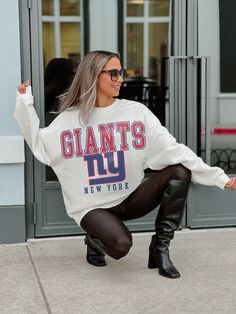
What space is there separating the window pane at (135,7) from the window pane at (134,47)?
0.09m

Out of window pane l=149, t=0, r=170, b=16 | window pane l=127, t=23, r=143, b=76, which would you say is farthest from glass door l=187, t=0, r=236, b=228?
window pane l=127, t=23, r=143, b=76

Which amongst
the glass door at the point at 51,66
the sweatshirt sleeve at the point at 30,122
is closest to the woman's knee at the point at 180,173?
the sweatshirt sleeve at the point at 30,122

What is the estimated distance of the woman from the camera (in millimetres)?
3980

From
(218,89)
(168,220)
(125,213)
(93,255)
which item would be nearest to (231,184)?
(168,220)

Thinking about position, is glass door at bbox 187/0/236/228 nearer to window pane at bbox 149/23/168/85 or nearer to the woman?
window pane at bbox 149/23/168/85

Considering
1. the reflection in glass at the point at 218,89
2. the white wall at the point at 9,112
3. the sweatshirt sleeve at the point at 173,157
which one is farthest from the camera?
the reflection in glass at the point at 218,89

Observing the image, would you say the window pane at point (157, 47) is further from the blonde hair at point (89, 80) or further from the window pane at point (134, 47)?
the blonde hair at point (89, 80)

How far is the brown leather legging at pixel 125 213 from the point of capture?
3.82 metres

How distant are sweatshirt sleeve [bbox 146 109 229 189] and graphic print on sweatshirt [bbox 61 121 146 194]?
9 cm

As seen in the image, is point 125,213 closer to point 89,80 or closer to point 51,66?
point 89,80

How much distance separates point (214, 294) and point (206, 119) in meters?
1.83

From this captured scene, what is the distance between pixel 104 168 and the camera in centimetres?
405

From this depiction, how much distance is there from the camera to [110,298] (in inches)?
144

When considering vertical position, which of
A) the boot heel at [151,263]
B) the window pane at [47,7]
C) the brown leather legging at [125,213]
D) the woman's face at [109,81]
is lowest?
the boot heel at [151,263]
